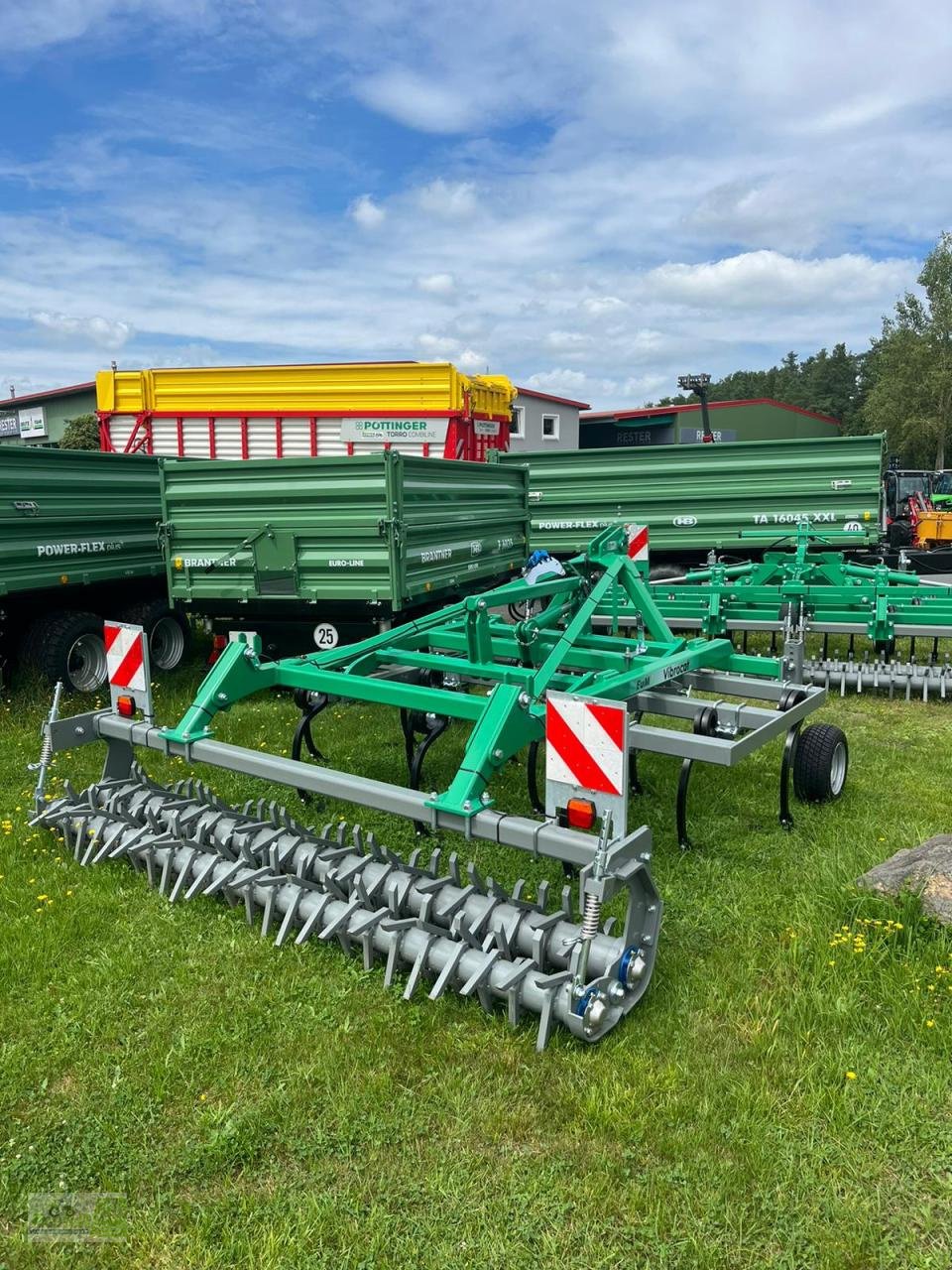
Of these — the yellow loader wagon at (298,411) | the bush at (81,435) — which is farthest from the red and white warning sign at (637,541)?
the bush at (81,435)

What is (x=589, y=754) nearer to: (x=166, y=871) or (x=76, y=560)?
(x=166, y=871)

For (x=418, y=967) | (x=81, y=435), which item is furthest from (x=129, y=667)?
(x=81, y=435)

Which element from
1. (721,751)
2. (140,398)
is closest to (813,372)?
→ (140,398)

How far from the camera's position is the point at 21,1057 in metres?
2.72

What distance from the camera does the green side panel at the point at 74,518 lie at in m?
6.63

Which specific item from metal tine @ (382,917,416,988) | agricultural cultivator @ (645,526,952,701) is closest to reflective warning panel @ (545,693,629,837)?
metal tine @ (382,917,416,988)

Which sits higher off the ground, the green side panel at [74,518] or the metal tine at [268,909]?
the green side panel at [74,518]

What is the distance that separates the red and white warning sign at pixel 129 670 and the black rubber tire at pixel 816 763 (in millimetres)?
3197

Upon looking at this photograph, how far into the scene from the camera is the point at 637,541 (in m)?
5.80

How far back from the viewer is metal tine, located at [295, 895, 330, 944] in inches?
123

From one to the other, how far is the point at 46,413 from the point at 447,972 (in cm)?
3344

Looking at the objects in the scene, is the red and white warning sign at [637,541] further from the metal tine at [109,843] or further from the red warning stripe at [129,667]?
the metal tine at [109,843]

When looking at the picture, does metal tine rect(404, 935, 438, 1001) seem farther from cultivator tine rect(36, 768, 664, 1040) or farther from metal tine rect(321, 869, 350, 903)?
metal tine rect(321, 869, 350, 903)

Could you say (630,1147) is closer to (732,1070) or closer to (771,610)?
(732,1070)
